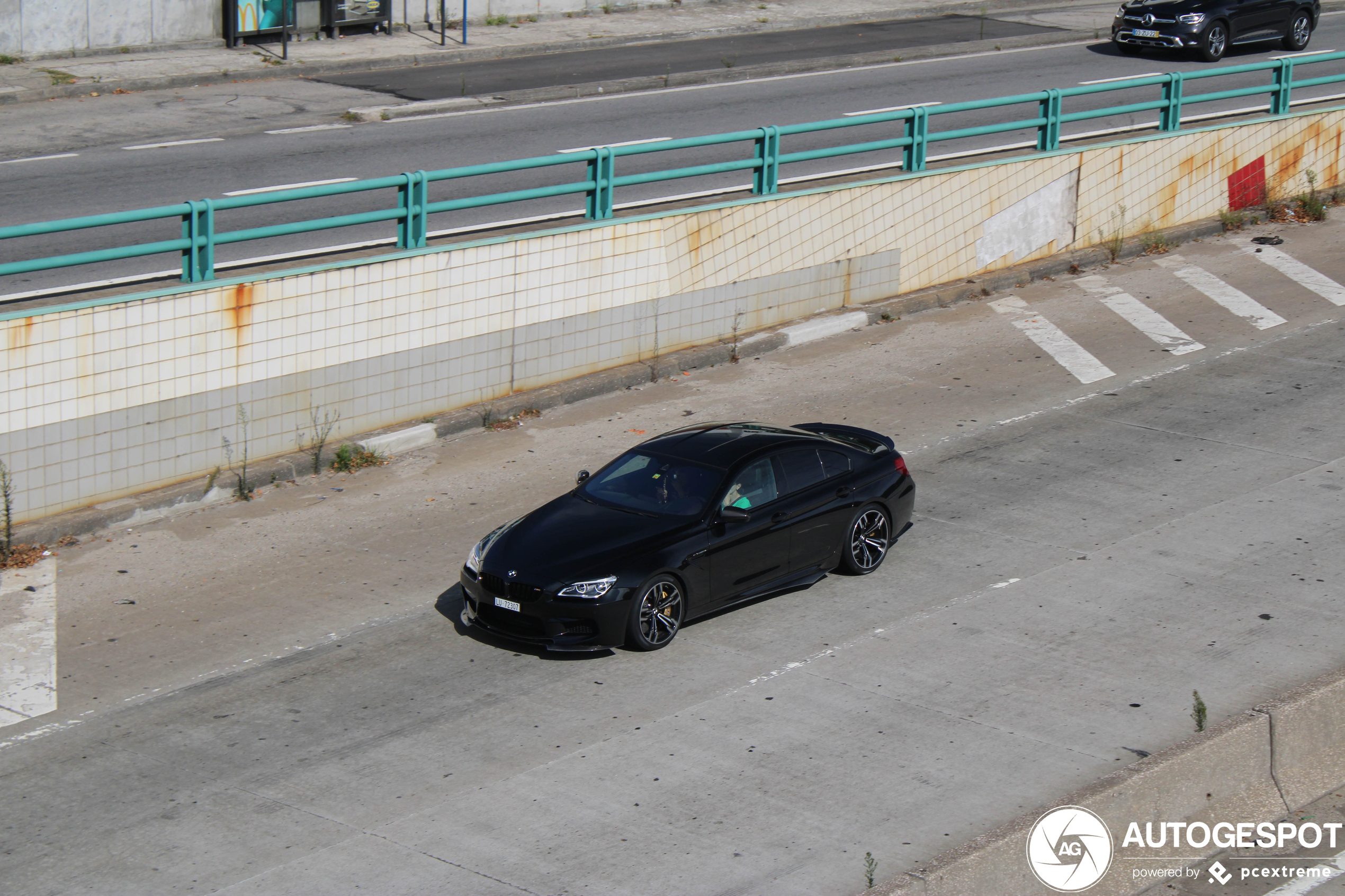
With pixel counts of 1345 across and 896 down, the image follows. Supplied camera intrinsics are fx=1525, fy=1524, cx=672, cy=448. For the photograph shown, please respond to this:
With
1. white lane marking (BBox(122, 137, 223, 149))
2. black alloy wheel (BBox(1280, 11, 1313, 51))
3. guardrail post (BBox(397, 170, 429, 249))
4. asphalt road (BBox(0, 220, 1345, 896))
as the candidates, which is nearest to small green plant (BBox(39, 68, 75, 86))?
white lane marking (BBox(122, 137, 223, 149))

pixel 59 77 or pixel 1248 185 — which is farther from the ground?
pixel 59 77

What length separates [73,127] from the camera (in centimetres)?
2212

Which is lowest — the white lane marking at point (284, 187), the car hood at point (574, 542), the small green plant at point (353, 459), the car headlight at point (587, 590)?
the small green plant at point (353, 459)

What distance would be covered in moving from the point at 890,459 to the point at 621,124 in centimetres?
1324

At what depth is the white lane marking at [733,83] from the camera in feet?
80.8

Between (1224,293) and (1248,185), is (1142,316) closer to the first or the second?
(1224,293)

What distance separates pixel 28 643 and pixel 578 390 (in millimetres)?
6433

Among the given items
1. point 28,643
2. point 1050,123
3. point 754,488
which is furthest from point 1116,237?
point 28,643

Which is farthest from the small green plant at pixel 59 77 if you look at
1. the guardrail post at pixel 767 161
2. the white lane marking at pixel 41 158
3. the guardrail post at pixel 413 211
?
the guardrail post at pixel 767 161

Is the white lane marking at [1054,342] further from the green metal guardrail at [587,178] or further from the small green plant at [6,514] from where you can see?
the small green plant at [6,514]

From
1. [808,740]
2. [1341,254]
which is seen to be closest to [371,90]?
[1341,254]

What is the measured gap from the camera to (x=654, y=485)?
35.9 feet

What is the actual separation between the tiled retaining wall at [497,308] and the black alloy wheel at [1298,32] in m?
11.1

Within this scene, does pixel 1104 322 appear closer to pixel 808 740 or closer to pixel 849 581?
pixel 849 581
